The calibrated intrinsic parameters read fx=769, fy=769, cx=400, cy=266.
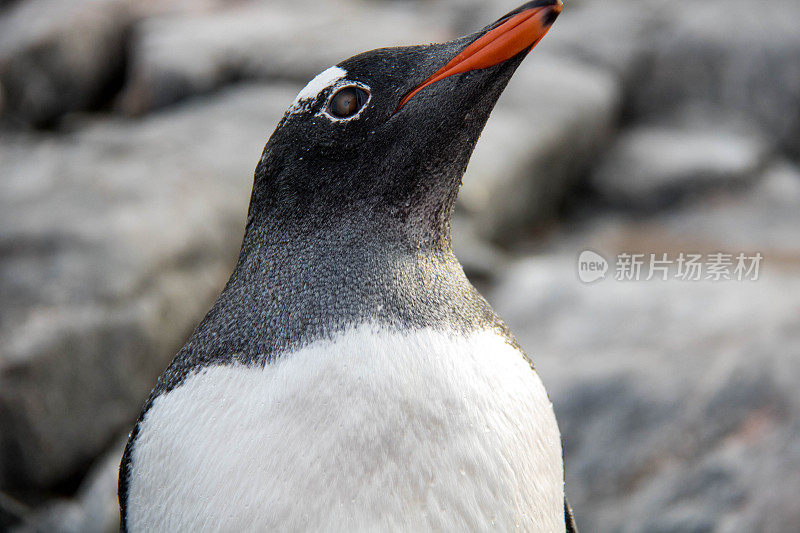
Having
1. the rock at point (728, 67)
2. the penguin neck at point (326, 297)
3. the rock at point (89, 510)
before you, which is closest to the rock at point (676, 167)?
the rock at point (728, 67)

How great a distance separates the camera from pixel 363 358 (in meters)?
0.97

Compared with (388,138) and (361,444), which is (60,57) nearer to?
(388,138)

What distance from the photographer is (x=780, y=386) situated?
2.31m

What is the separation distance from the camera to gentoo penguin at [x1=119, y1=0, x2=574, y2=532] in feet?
3.13

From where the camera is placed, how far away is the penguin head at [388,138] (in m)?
1.06

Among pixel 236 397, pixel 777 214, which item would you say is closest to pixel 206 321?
pixel 236 397

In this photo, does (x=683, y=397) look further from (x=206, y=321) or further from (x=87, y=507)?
(x=87, y=507)

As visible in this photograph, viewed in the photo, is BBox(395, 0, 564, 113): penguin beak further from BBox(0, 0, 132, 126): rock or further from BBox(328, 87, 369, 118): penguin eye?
BBox(0, 0, 132, 126): rock

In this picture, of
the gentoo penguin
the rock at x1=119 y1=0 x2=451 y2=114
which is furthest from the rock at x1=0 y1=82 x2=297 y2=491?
the gentoo penguin

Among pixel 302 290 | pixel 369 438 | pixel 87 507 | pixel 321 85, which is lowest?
pixel 87 507

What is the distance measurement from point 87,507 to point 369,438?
219 centimetres

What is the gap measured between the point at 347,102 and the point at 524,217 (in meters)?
3.80

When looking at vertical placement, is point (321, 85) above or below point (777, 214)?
above

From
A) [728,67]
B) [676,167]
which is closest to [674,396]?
[676,167]
